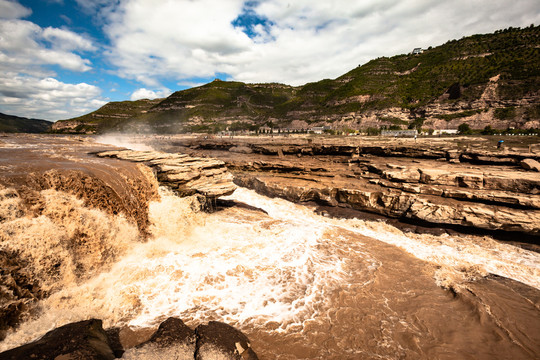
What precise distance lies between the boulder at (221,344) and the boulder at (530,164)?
57.5 feet

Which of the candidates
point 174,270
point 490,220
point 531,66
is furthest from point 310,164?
point 531,66

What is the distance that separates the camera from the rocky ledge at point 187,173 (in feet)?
37.1

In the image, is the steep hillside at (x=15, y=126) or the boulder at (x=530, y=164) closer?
the boulder at (x=530, y=164)

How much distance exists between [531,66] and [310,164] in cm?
7075

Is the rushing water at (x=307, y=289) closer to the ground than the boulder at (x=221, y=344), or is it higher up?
closer to the ground

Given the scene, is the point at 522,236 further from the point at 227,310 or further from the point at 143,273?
the point at 143,273

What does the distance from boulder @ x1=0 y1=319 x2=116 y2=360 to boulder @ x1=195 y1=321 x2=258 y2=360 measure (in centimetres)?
154

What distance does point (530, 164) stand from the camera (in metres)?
12.2

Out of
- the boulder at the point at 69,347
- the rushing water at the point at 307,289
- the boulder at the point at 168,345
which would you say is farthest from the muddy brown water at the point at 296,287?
the boulder at the point at 69,347

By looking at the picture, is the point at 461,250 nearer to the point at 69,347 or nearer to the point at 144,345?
the point at 144,345

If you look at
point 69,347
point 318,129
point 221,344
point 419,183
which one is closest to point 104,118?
point 318,129

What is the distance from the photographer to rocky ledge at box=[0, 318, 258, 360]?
3480 mm

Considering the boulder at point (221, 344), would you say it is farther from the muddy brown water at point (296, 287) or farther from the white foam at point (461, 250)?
the white foam at point (461, 250)

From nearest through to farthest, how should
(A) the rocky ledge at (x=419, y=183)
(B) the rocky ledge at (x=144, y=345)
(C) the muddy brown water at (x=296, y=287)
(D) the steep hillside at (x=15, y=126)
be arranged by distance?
1. (B) the rocky ledge at (x=144, y=345)
2. (C) the muddy brown water at (x=296, y=287)
3. (A) the rocky ledge at (x=419, y=183)
4. (D) the steep hillside at (x=15, y=126)
